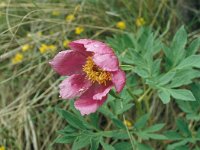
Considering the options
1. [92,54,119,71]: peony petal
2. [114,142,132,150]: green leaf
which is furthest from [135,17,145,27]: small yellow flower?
[92,54,119,71]: peony petal

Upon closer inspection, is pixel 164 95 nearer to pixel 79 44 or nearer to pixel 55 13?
pixel 79 44

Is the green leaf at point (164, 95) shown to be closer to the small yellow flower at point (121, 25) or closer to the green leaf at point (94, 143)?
the green leaf at point (94, 143)

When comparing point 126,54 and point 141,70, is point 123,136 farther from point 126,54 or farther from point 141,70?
point 126,54

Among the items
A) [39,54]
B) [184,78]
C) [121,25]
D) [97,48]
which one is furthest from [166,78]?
[39,54]

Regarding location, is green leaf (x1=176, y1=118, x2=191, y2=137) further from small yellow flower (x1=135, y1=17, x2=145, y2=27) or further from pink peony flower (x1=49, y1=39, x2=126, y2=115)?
small yellow flower (x1=135, y1=17, x2=145, y2=27)

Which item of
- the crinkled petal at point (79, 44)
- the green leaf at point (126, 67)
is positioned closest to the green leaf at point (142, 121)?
the green leaf at point (126, 67)
